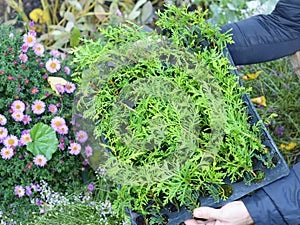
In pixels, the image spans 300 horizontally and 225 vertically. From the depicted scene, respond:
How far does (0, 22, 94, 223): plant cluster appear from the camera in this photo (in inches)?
73.5

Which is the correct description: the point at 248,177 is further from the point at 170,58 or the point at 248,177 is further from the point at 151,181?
the point at 170,58

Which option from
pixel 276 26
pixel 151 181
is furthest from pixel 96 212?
pixel 276 26

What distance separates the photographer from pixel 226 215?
50.4 inches

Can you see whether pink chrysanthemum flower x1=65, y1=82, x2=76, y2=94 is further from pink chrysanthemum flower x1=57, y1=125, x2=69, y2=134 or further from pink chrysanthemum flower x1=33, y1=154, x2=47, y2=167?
pink chrysanthemum flower x1=33, y1=154, x2=47, y2=167

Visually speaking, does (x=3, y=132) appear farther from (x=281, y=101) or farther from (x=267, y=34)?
(x=281, y=101)

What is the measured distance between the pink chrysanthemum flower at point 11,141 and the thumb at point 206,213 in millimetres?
904

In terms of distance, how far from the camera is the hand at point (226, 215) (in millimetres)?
1238

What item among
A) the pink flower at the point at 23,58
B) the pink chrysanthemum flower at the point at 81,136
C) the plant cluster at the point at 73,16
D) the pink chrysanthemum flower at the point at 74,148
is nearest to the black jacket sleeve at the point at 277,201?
the pink chrysanthemum flower at the point at 81,136

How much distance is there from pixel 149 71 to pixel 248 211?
47 centimetres

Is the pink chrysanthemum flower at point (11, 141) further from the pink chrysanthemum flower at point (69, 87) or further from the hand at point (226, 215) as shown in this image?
the hand at point (226, 215)

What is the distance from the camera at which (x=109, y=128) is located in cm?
125

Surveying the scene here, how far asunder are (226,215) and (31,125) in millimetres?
953

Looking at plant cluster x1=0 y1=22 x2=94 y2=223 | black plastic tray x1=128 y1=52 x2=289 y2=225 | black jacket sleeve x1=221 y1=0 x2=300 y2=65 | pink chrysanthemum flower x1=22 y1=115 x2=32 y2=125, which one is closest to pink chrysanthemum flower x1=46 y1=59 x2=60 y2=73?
plant cluster x1=0 y1=22 x2=94 y2=223

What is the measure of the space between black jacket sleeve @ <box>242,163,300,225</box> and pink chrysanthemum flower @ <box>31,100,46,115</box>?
927 millimetres
